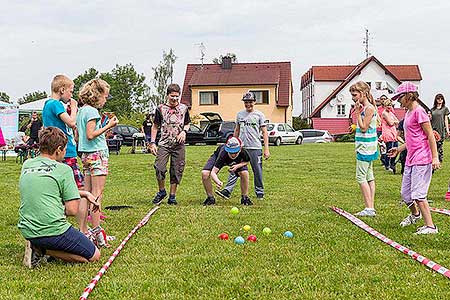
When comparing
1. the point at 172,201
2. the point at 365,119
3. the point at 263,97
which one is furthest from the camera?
the point at 263,97

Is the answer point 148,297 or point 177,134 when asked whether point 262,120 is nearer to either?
point 177,134

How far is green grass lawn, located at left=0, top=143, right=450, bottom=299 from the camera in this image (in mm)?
4562

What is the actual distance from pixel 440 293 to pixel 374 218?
3.54 metres

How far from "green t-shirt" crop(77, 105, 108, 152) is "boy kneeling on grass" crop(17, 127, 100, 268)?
3.58 ft

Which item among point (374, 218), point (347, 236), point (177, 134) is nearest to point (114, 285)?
point (347, 236)

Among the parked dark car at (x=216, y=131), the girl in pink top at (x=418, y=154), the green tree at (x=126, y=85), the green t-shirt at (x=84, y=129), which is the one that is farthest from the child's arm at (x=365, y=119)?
the green tree at (x=126, y=85)

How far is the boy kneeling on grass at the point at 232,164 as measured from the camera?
376 inches

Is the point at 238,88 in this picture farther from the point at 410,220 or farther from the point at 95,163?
the point at 95,163

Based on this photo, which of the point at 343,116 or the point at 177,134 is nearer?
the point at 177,134

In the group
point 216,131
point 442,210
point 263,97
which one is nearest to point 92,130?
point 442,210

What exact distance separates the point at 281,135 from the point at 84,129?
31780 millimetres

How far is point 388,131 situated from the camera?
47.7 feet

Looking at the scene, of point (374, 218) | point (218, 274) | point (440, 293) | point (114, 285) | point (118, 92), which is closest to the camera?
point (440, 293)

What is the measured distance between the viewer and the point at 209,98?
2087 inches
